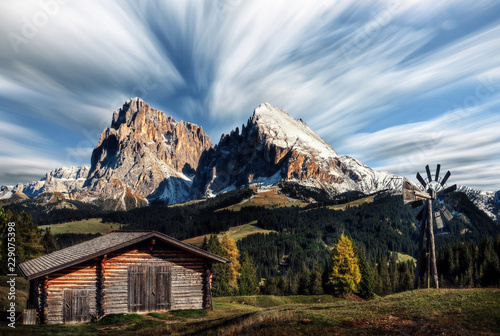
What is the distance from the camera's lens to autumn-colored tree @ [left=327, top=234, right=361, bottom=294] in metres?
66.1

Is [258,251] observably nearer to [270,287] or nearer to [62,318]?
[270,287]

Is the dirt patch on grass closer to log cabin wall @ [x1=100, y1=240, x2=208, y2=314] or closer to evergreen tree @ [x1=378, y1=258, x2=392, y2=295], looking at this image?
log cabin wall @ [x1=100, y1=240, x2=208, y2=314]

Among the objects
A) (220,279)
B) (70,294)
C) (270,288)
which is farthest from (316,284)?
(70,294)

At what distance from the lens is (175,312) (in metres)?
25.5

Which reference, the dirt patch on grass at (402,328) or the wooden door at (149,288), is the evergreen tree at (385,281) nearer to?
the wooden door at (149,288)

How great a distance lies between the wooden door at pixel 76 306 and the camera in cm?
2348

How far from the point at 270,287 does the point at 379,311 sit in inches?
3232

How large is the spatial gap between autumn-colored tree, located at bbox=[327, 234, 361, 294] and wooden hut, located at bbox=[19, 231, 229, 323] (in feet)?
152

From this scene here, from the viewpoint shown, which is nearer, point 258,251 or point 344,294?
point 344,294

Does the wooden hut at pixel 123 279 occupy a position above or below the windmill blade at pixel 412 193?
below

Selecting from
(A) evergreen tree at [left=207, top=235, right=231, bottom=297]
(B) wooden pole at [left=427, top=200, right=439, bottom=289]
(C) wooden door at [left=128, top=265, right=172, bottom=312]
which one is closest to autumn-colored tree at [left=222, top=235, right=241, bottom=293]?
(A) evergreen tree at [left=207, top=235, right=231, bottom=297]

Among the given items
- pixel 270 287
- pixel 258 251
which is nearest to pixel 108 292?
pixel 270 287

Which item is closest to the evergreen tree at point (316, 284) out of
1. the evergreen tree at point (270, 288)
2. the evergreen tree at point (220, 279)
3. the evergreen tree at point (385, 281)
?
the evergreen tree at point (270, 288)

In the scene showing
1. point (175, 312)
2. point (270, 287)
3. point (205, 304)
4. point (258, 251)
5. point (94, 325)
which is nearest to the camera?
point (94, 325)
